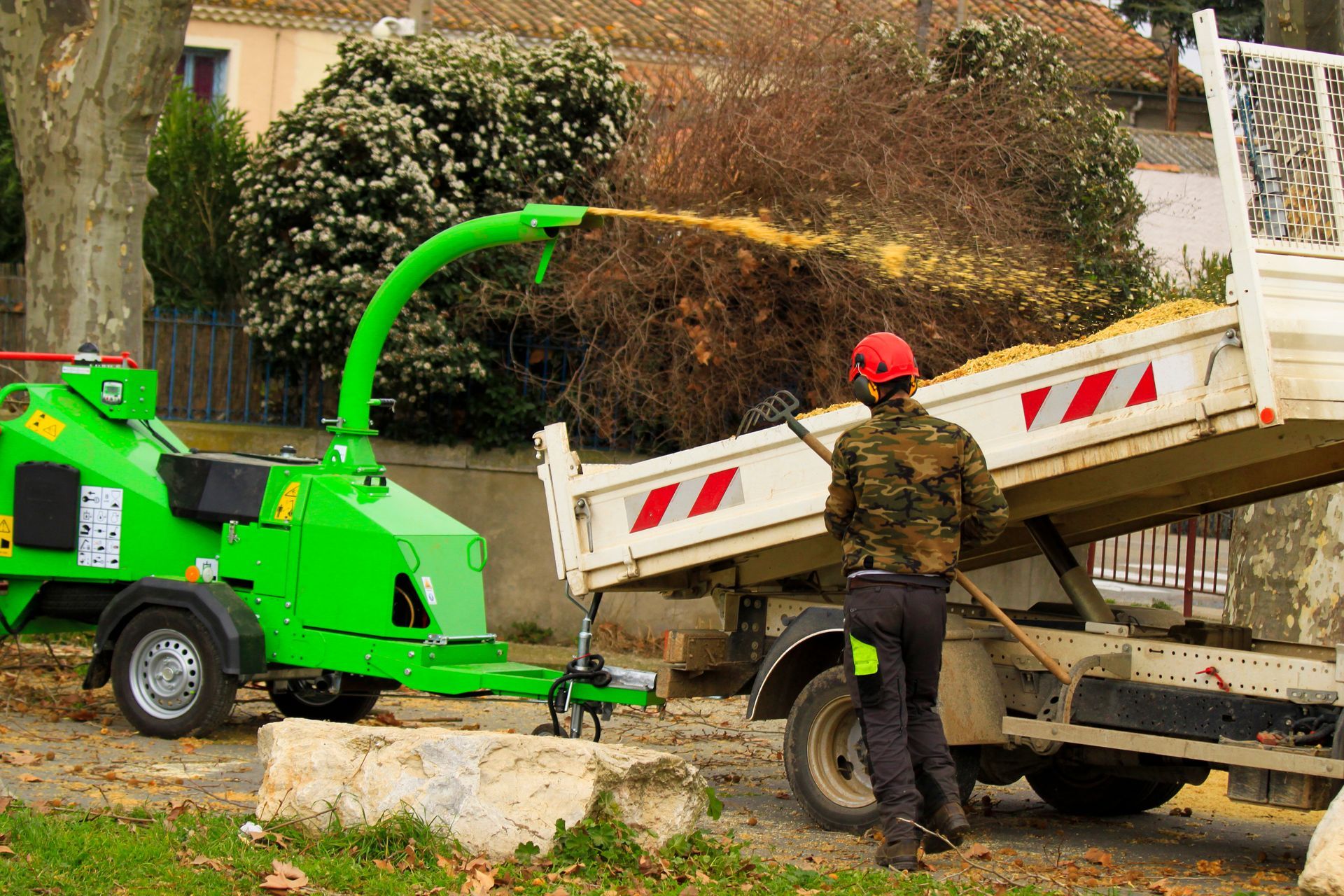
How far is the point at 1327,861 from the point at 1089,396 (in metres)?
1.85

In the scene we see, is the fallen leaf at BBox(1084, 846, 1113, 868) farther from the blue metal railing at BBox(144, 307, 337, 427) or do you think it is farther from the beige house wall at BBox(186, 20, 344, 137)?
the beige house wall at BBox(186, 20, 344, 137)

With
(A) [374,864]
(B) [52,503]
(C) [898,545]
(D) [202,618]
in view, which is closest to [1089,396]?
(C) [898,545]

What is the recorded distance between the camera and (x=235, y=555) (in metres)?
8.20

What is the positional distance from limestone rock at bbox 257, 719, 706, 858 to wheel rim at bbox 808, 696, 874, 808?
1054 mm

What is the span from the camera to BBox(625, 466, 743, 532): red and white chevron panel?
6.71 metres

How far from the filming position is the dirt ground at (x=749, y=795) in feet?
19.8

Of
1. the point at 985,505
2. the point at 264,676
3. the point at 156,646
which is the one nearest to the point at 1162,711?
the point at 985,505

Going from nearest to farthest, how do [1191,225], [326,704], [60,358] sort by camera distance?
[60,358], [326,704], [1191,225]

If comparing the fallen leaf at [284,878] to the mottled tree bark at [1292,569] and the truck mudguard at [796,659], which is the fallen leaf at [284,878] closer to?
the truck mudguard at [796,659]

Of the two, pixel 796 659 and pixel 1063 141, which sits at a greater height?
pixel 1063 141

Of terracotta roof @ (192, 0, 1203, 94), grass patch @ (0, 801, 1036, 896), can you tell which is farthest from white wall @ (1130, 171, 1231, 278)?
grass patch @ (0, 801, 1036, 896)

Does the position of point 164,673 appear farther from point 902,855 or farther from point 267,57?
point 267,57

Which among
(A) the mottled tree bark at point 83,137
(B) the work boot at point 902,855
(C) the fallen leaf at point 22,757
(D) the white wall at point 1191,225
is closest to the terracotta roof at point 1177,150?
(D) the white wall at point 1191,225

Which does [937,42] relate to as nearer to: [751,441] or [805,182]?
[805,182]
